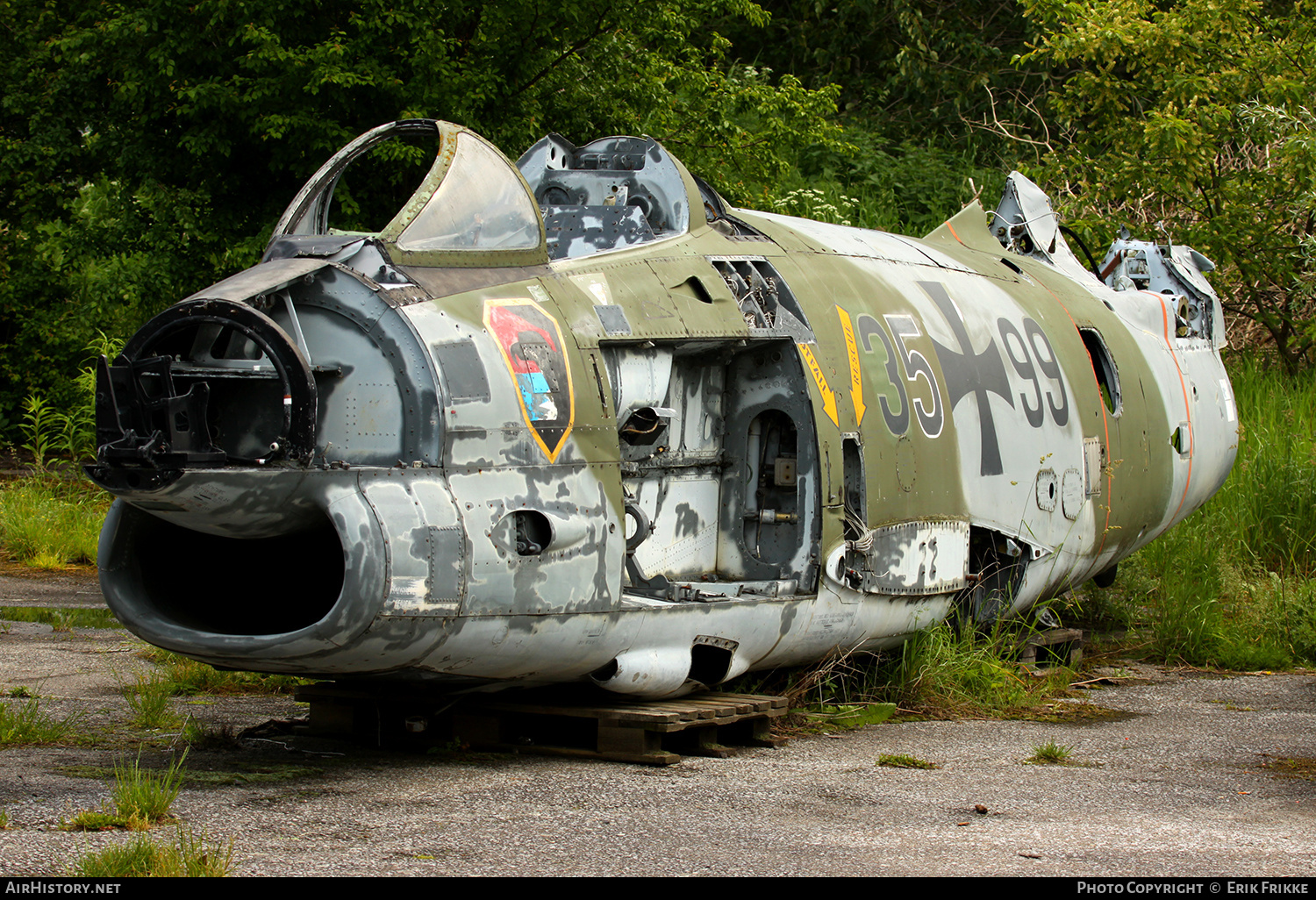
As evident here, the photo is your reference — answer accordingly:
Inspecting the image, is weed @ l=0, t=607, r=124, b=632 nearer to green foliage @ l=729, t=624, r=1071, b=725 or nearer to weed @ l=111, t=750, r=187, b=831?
green foliage @ l=729, t=624, r=1071, b=725

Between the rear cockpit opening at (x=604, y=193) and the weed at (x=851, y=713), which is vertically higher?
the rear cockpit opening at (x=604, y=193)

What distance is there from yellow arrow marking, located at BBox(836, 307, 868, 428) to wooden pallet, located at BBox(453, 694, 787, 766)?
160cm

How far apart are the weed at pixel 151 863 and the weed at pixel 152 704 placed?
2842 millimetres

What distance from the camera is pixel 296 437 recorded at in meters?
5.76

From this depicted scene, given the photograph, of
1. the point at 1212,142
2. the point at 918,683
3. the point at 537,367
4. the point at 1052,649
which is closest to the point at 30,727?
the point at 537,367

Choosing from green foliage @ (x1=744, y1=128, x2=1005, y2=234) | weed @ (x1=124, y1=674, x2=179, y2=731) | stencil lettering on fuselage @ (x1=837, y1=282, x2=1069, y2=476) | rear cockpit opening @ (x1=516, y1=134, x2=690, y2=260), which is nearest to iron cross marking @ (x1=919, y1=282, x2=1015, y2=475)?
stencil lettering on fuselage @ (x1=837, y1=282, x2=1069, y2=476)

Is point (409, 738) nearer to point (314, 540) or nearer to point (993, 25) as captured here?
point (314, 540)

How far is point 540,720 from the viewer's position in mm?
7129

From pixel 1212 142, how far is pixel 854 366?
10214 mm

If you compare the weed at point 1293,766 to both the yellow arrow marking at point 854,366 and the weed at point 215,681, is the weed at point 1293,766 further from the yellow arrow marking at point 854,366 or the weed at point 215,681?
the weed at point 215,681

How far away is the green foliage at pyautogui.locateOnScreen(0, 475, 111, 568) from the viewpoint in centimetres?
1371

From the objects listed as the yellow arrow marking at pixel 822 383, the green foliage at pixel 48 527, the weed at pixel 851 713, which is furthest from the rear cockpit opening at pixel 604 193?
the green foliage at pixel 48 527

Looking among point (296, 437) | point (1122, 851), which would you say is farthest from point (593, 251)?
point (1122, 851)

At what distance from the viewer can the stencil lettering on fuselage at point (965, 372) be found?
26.7 feet
